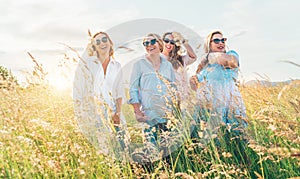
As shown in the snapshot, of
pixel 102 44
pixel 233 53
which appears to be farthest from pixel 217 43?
pixel 102 44

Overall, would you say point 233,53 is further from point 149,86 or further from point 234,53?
point 149,86

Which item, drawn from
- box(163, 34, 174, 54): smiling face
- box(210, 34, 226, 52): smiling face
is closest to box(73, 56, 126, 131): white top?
box(163, 34, 174, 54): smiling face

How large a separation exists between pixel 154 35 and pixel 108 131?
1.61m

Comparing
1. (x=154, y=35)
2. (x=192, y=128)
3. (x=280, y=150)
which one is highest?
(x=154, y=35)

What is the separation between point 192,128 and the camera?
119 inches

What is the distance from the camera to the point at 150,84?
358 cm

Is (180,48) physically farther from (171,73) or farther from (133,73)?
(133,73)

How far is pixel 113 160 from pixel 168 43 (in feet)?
7.03

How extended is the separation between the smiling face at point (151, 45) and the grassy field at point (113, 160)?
1.20 m

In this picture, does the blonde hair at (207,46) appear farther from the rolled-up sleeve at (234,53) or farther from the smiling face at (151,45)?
the smiling face at (151,45)

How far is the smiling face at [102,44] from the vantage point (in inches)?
146

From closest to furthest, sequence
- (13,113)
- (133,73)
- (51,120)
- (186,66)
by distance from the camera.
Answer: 1. (13,113)
2. (51,120)
3. (133,73)
4. (186,66)

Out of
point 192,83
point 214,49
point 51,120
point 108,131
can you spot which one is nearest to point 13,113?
point 51,120

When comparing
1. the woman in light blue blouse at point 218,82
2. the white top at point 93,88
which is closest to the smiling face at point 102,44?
the white top at point 93,88
